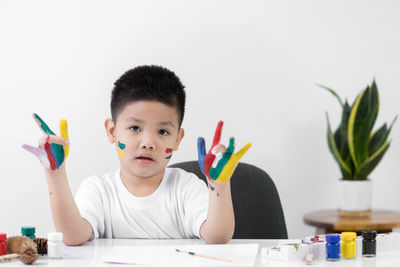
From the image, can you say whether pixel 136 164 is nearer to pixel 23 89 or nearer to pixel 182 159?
pixel 182 159

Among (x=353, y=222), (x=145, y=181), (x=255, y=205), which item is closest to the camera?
(x=145, y=181)

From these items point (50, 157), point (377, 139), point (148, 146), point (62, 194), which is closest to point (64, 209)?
point (62, 194)

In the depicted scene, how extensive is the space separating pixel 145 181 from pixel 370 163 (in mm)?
1259

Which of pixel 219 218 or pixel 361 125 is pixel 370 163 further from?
pixel 219 218

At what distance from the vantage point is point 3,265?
3.41ft

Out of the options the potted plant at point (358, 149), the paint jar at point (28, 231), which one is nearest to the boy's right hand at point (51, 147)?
the paint jar at point (28, 231)

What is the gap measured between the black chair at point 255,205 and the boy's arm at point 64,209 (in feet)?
2.05

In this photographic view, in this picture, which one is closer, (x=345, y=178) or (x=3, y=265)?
(x=3, y=265)

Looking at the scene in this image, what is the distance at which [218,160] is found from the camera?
114 cm

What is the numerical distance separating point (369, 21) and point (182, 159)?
1082mm

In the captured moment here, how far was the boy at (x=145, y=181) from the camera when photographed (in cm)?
136

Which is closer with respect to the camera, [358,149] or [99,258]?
[99,258]

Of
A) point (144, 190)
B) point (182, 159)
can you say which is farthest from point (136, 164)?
point (182, 159)

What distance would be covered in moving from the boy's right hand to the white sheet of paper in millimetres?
216
